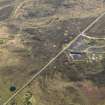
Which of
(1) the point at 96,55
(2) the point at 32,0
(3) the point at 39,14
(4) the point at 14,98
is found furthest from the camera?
(2) the point at 32,0

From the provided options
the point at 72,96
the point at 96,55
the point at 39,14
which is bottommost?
the point at 72,96

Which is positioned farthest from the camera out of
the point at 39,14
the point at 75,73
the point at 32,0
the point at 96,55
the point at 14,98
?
the point at 32,0

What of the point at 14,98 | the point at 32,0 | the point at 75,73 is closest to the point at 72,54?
the point at 75,73

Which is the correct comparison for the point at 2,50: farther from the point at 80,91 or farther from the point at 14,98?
the point at 80,91

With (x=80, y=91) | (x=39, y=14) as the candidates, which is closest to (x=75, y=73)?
(x=80, y=91)

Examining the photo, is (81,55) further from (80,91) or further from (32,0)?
(32,0)

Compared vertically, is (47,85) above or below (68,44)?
A: below

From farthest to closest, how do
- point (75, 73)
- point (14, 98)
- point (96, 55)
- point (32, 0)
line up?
point (32, 0), point (96, 55), point (75, 73), point (14, 98)

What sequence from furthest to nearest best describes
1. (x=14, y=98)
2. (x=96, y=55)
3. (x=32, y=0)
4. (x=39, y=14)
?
(x=32, y=0) < (x=39, y=14) < (x=96, y=55) < (x=14, y=98)

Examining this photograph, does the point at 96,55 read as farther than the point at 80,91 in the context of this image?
Yes
